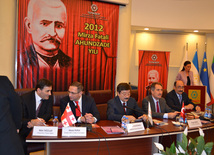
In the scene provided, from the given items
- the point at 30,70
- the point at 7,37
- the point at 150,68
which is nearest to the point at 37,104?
the point at 30,70

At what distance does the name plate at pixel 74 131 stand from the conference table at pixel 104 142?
0.06m

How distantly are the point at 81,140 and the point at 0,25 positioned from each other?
2834 millimetres

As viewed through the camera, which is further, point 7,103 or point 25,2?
point 25,2

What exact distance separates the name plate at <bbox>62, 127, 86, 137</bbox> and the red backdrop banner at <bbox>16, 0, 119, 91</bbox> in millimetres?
2351

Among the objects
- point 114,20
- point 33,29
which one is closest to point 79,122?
point 33,29

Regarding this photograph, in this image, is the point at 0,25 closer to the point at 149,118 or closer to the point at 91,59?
the point at 91,59

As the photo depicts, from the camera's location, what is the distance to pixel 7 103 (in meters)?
2.16

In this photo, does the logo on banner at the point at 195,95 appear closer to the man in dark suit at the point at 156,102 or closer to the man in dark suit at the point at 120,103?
the man in dark suit at the point at 156,102

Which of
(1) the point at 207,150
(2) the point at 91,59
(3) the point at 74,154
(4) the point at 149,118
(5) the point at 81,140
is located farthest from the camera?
(2) the point at 91,59

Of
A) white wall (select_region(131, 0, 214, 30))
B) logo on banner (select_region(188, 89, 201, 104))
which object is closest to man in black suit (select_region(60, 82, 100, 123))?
logo on banner (select_region(188, 89, 201, 104))

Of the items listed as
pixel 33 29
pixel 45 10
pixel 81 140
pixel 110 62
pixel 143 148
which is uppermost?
pixel 45 10

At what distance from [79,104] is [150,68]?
342 centimetres

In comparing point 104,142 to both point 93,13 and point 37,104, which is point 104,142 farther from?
point 93,13

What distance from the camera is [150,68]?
6.50 meters
